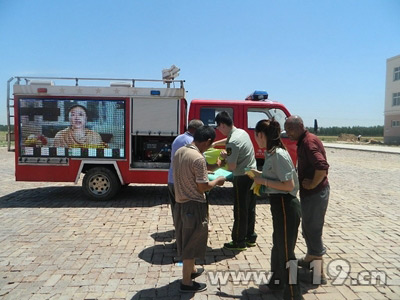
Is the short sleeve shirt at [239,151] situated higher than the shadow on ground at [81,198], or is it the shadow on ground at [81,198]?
the short sleeve shirt at [239,151]

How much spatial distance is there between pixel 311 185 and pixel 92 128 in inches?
225

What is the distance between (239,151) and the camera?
4609 millimetres

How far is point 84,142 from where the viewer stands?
306 inches

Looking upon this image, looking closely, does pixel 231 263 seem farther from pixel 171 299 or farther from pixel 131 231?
pixel 131 231

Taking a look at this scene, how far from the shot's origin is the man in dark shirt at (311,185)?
358cm

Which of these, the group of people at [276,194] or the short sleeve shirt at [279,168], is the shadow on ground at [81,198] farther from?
the short sleeve shirt at [279,168]

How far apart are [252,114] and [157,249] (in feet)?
14.7

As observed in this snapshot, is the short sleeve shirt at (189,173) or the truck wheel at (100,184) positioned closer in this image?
the short sleeve shirt at (189,173)

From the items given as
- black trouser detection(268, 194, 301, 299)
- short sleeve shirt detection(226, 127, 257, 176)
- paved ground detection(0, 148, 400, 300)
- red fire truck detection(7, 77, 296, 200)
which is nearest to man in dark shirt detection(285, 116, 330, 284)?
black trouser detection(268, 194, 301, 299)

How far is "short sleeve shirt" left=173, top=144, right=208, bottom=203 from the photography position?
3.38m

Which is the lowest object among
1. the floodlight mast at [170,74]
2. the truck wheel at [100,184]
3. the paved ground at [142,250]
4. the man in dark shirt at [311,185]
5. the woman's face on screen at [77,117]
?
the paved ground at [142,250]

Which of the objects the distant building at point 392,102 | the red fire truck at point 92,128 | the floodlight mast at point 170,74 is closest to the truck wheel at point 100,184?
the red fire truck at point 92,128

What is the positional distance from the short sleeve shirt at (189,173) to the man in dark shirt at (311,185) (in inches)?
45.3

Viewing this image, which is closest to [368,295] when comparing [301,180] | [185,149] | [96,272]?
[301,180]
